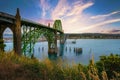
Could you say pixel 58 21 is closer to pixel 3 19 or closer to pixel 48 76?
pixel 3 19

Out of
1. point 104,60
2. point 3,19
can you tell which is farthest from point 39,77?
point 3,19

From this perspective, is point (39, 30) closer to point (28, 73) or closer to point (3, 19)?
point (3, 19)

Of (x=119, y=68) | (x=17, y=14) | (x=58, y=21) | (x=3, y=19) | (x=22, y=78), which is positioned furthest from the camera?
(x=58, y=21)

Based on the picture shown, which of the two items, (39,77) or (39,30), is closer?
(39,77)

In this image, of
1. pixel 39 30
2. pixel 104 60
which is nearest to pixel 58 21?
pixel 39 30

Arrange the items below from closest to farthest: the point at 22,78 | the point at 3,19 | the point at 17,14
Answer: the point at 22,78 → the point at 3,19 → the point at 17,14

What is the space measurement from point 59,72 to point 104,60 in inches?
102

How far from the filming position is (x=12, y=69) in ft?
29.3

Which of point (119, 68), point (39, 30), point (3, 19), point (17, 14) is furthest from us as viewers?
point (39, 30)

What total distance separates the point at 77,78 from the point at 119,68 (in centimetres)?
293

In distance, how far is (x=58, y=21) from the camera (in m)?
154

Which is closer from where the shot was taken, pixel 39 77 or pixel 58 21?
pixel 39 77

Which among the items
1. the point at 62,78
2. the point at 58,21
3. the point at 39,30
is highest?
the point at 58,21

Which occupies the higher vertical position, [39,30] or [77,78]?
[39,30]
